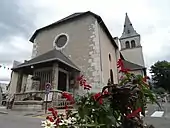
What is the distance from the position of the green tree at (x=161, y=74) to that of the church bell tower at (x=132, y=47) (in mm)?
9520

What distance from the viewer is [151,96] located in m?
1.52

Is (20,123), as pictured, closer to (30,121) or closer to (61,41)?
(30,121)

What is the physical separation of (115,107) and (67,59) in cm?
1291

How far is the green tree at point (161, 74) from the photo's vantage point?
118 feet

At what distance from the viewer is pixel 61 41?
54.9ft

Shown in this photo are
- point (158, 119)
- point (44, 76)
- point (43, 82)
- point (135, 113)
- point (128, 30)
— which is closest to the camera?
point (135, 113)

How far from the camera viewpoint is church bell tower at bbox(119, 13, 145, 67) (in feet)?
102

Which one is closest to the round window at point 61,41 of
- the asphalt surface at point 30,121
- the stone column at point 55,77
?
the stone column at point 55,77

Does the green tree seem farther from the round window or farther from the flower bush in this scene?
the flower bush

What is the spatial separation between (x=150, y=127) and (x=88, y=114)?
613mm

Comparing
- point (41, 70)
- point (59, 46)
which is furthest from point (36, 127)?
point (59, 46)

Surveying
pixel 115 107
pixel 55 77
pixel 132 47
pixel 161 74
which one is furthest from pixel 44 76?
pixel 161 74

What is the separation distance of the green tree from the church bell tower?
952 cm

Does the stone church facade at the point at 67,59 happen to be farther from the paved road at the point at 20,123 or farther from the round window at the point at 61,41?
the paved road at the point at 20,123
